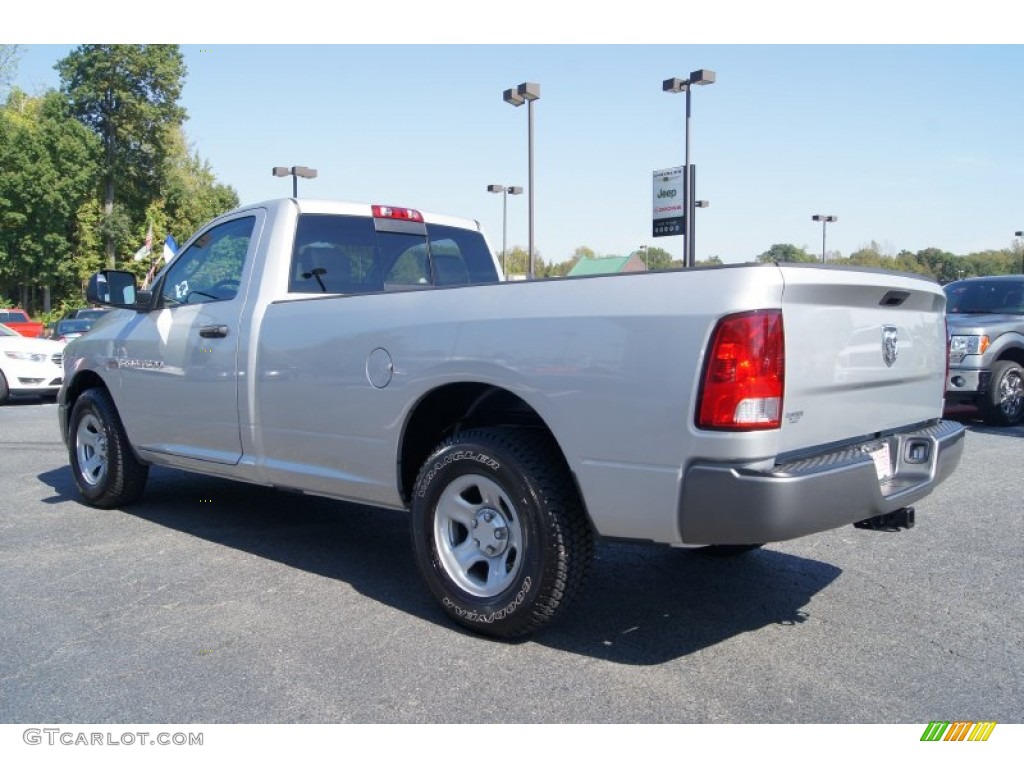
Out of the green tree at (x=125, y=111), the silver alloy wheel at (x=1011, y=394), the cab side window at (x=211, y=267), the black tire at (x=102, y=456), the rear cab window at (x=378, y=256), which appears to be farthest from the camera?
the green tree at (x=125, y=111)

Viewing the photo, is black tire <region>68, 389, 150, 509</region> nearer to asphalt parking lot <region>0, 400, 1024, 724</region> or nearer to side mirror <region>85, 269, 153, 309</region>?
A: asphalt parking lot <region>0, 400, 1024, 724</region>

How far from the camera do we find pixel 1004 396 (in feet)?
33.2

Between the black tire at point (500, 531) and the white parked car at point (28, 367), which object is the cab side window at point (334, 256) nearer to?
the black tire at point (500, 531)

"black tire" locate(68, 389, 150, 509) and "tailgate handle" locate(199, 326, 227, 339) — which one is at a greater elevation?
"tailgate handle" locate(199, 326, 227, 339)

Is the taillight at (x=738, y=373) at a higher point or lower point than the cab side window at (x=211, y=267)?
lower

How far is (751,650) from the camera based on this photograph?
138 inches

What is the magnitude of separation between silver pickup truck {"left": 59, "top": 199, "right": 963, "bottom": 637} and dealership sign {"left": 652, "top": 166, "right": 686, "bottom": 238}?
20.1m

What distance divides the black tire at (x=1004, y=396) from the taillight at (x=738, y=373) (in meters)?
8.36

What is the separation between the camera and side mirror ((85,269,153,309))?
5621 millimetres

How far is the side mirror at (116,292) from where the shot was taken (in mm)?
5621

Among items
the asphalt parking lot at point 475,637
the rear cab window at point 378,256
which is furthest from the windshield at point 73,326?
the rear cab window at point 378,256

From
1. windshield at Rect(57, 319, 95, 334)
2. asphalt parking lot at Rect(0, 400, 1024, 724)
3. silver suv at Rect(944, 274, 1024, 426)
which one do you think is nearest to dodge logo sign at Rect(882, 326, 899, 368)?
asphalt parking lot at Rect(0, 400, 1024, 724)

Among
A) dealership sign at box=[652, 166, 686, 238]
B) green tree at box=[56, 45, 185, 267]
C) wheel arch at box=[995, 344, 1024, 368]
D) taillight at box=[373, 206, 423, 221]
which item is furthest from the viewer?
green tree at box=[56, 45, 185, 267]
